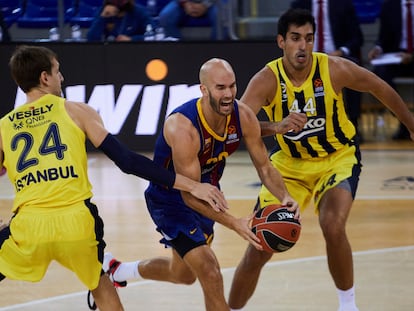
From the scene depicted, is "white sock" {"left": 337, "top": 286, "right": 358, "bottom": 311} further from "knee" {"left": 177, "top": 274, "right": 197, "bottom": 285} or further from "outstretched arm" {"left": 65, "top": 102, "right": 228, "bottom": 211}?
"outstretched arm" {"left": 65, "top": 102, "right": 228, "bottom": 211}

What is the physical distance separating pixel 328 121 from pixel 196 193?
158 centimetres

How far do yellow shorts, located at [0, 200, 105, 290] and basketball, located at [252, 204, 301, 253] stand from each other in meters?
0.92

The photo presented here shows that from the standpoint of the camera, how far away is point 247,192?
1061 cm

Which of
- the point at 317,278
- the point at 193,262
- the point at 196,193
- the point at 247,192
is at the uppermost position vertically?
the point at 196,193

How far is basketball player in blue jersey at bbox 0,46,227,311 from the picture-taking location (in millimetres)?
5117

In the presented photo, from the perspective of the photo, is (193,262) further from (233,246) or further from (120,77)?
(120,77)

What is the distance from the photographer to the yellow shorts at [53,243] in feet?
16.7

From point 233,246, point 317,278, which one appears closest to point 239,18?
point 233,246

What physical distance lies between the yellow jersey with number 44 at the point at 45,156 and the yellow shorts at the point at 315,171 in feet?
5.88

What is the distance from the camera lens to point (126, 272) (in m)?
6.89

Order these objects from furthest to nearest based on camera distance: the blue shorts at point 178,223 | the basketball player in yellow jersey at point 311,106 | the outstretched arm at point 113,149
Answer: the basketball player in yellow jersey at point 311,106, the blue shorts at point 178,223, the outstretched arm at point 113,149

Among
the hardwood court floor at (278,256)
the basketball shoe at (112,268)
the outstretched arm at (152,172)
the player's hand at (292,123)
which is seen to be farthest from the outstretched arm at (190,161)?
the basketball shoe at (112,268)

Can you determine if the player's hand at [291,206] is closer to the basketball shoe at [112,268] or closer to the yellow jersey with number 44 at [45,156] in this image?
the yellow jersey with number 44 at [45,156]

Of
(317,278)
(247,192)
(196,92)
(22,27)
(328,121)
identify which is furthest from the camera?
(22,27)
